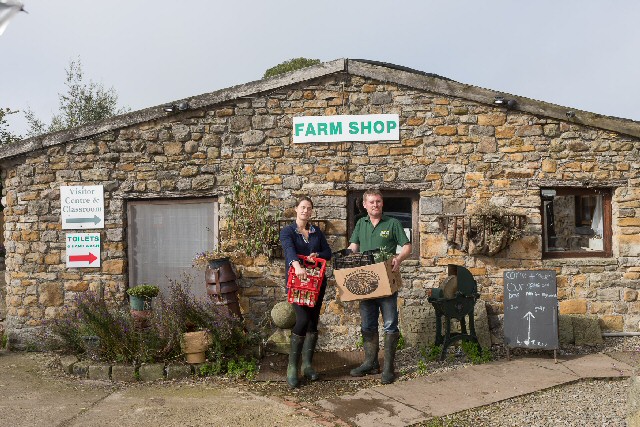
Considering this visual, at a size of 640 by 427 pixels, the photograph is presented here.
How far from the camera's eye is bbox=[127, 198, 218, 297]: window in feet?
24.6

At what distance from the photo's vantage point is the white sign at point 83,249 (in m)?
7.40

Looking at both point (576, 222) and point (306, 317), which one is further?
point (576, 222)

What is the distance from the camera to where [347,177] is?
7285 mm

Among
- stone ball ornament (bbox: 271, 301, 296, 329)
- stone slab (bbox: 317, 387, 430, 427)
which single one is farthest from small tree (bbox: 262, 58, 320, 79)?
stone slab (bbox: 317, 387, 430, 427)

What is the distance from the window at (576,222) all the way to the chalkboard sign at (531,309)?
3.93ft

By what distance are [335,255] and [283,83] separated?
281 centimetres

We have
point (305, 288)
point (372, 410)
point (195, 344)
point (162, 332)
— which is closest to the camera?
point (372, 410)

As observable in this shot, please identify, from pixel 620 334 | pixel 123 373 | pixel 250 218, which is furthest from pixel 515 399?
pixel 123 373

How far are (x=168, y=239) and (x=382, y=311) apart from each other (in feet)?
11.3

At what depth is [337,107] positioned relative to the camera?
732 cm

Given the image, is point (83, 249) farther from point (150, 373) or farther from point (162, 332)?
point (150, 373)

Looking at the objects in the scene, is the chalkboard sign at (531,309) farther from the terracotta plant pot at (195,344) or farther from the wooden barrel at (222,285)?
the terracotta plant pot at (195,344)

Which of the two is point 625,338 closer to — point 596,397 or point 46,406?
point 596,397

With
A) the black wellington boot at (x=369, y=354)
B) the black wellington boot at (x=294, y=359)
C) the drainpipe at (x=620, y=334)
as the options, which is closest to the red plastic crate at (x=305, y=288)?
the black wellington boot at (x=294, y=359)
